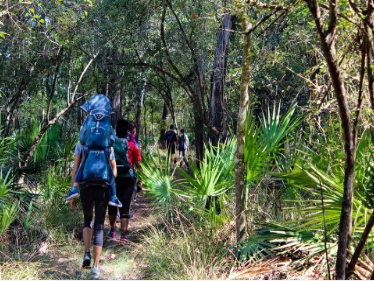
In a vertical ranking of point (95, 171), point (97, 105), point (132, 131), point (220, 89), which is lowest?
point (95, 171)

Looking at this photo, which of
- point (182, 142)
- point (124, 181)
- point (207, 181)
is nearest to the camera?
point (207, 181)

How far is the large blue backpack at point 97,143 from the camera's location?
4.72m

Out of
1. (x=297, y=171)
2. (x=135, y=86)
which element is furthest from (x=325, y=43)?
(x=135, y=86)

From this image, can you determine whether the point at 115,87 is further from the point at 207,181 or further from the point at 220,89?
the point at 207,181

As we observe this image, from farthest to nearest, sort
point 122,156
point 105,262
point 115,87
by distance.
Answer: point 115,87 < point 122,156 < point 105,262

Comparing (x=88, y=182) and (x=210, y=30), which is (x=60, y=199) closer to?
(x=88, y=182)

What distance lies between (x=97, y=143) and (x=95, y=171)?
1.04 ft

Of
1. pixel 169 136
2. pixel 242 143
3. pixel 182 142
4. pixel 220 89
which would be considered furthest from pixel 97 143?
pixel 182 142

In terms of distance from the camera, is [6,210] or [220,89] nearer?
[6,210]

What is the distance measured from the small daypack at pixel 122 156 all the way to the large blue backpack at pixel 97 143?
119 centimetres

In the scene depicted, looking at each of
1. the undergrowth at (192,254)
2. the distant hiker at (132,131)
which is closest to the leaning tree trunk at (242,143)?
the undergrowth at (192,254)

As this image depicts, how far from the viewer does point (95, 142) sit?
4.79m

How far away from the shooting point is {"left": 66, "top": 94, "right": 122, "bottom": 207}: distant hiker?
476 cm

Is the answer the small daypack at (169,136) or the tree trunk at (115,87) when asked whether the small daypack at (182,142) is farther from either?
the tree trunk at (115,87)
